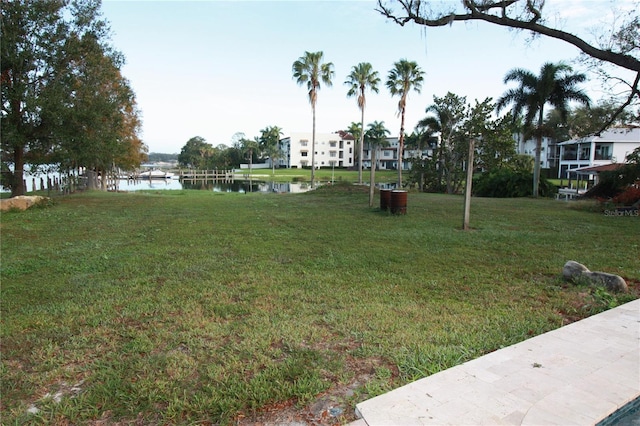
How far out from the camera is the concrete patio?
2193 mm

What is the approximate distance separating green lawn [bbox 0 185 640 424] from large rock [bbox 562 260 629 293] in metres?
0.19

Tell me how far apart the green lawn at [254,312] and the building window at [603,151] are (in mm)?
40819

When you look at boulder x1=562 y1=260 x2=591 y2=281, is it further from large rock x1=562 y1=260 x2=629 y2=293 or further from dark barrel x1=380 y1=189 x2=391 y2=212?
dark barrel x1=380 y1=189 x2=391 y2=212

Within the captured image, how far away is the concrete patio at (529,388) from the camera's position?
2193 mm

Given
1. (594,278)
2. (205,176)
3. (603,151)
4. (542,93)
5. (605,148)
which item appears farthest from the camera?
(205,176)

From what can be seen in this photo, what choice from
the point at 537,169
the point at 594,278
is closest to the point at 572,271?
the point at 594,278

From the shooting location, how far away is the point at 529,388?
97.3 inches

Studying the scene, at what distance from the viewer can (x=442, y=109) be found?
95.1ft

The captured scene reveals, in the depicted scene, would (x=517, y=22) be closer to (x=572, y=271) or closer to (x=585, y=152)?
(x=572, y=271)

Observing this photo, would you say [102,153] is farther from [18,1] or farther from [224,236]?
[224,236]

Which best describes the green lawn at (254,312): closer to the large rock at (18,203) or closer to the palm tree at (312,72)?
the large rock at (18,203)

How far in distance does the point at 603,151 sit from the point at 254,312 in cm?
4884

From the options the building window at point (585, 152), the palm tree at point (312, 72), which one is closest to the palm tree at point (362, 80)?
the palm tree at point (312, 72)

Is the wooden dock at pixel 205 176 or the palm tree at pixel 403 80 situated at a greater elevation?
the palm tree at pixel 403 80
